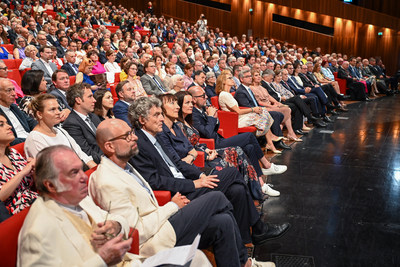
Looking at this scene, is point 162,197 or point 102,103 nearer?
point 162,197

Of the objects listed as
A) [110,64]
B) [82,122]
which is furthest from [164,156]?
[110,64]

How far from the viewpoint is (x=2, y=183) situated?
1.58 meters

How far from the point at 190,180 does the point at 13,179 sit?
38.4 inches

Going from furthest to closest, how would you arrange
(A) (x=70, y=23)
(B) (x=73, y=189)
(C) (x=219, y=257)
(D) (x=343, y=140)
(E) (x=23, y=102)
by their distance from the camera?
(A) (x=70, y=23) → (D) (x=343, y=140) → (E) (x=23, y=102) → (C) (x=219, y=257) → (B) (x=73, y=189)

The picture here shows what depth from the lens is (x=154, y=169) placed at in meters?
2.00

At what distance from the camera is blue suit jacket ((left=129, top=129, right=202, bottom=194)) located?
6.39ft

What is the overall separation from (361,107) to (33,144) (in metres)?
6.41

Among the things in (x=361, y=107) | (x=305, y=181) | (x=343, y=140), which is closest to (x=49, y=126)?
(x=305, y=181)

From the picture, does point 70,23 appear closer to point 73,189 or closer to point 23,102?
point 23,102

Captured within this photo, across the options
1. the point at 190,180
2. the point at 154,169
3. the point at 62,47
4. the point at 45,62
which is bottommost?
the point at 190,180

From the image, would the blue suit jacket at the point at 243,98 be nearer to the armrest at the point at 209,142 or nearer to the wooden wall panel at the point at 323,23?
the armrest at the point at 209,142

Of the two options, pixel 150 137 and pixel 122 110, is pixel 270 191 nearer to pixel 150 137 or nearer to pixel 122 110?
pixel 150 137

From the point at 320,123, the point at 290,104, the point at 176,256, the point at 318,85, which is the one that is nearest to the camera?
the point at 176,256

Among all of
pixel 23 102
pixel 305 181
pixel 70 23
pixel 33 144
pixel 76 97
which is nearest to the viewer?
pixel 33 144
